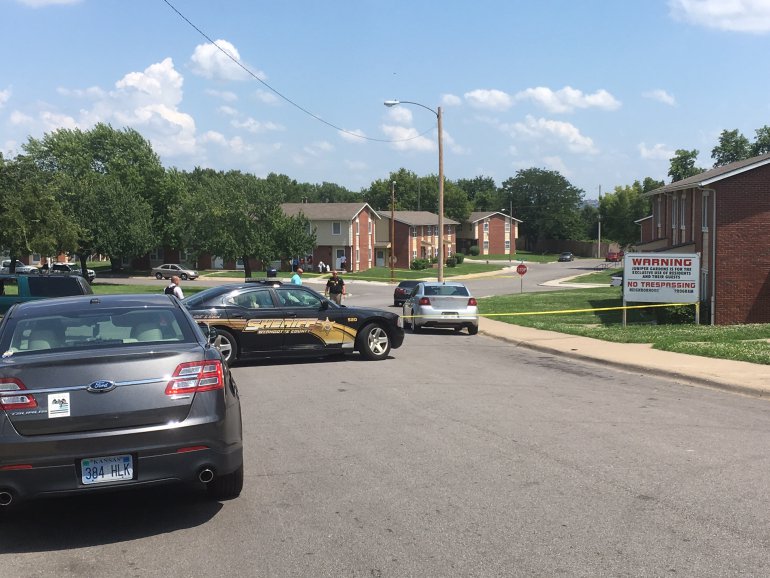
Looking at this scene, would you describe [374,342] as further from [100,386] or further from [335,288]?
[100,386]

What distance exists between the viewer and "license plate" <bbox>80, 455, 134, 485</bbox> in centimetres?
527

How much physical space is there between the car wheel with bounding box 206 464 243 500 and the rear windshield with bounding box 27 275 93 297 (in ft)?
45.1

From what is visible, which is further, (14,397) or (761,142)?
(761,142)

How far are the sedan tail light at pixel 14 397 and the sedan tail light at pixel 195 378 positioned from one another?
34.2 inches

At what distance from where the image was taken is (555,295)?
4075 cm

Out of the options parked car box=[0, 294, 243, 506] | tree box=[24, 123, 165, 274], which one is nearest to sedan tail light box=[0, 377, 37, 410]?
parked car box=[0, 294, 243, 506]

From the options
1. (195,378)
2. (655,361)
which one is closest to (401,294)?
(655,361)

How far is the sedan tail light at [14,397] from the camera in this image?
521cm

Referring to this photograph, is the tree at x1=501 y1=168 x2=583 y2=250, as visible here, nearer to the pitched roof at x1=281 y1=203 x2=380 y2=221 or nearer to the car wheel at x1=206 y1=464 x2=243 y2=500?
the pitched roof at x1=281 y1=203 x2=380 y2=221

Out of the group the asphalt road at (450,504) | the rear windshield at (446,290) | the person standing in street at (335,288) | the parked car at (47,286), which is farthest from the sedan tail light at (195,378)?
the person standing in street at (335,288)

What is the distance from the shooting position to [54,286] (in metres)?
19.0

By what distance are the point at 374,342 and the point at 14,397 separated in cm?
1026

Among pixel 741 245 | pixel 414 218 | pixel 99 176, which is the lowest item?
pixel 741 245

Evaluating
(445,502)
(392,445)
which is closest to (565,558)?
(445,502)
